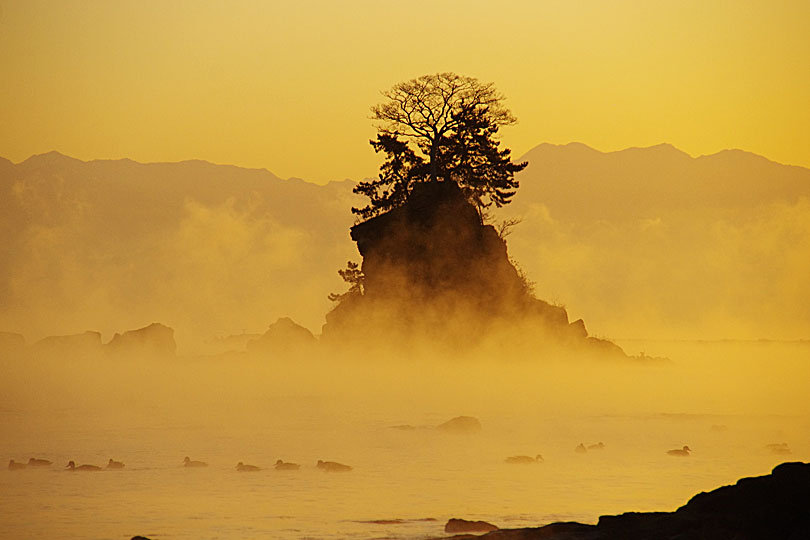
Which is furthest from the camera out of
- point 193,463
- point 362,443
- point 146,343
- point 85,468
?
point 146,343

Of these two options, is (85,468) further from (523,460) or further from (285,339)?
(285,339)

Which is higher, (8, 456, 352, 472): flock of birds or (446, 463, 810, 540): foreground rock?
(8, 456, 352, 472): flock of birds

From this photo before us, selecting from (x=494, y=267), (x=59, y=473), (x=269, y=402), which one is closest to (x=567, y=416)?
(x=494, y=267)

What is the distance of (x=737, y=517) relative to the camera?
25.0 meters

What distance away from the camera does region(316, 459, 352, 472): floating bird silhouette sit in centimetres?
4934

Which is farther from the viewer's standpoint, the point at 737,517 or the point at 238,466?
the point at 238,466

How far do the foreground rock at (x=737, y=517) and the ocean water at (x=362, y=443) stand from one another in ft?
21.8

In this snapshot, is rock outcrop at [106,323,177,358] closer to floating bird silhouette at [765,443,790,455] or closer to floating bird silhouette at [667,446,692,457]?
floating bird silhouette at [667,446,692,457]

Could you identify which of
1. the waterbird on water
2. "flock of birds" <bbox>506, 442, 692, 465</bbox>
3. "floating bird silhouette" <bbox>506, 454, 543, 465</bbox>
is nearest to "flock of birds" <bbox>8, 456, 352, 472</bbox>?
the waterbird on water

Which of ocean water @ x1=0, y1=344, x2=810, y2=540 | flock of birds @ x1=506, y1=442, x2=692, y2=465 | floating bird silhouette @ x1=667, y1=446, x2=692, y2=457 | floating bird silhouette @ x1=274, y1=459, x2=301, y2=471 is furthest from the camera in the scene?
floating bird silhouette @ x1=667, y1=446, x2=692, y2=457

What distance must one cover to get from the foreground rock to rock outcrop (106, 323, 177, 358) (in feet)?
284

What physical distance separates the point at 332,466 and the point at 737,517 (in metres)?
26.7

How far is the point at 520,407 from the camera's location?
8150cm

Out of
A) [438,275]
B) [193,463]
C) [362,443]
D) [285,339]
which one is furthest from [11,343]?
[193,463]
